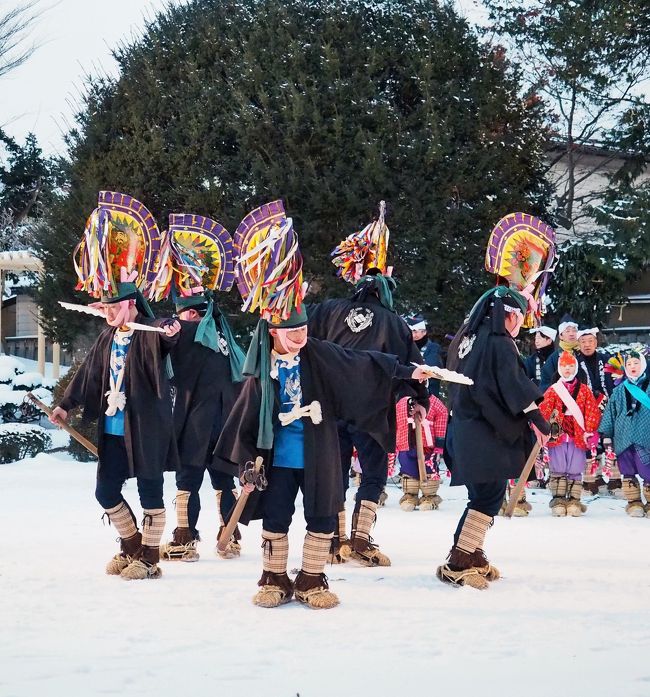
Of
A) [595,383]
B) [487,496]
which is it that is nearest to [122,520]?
[487,496]

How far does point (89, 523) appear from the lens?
8.74 m

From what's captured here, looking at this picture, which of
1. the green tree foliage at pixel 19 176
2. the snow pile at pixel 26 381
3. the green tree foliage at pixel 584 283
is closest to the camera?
the green tree foliage at pixel 584 283

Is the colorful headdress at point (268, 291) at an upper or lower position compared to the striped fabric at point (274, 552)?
upper

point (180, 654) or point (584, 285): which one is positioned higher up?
point (584, 285)

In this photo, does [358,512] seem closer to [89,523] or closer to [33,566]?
[33,566]

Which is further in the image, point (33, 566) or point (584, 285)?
point (584, 285)

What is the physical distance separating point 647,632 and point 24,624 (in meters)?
3.05

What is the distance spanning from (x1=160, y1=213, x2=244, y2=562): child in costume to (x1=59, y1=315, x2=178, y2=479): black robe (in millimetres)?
590

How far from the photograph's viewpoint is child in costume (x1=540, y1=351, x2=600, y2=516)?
9.82 meters

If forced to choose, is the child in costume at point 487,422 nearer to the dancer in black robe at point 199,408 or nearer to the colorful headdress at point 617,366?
the dancer in black robe at point 199,408

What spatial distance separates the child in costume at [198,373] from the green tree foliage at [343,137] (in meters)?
5.05

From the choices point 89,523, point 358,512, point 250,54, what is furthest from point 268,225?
point 250,54

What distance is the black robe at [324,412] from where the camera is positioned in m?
5.55

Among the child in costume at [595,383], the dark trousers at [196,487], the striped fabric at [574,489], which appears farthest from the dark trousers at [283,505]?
the child in costume at [595,383]
